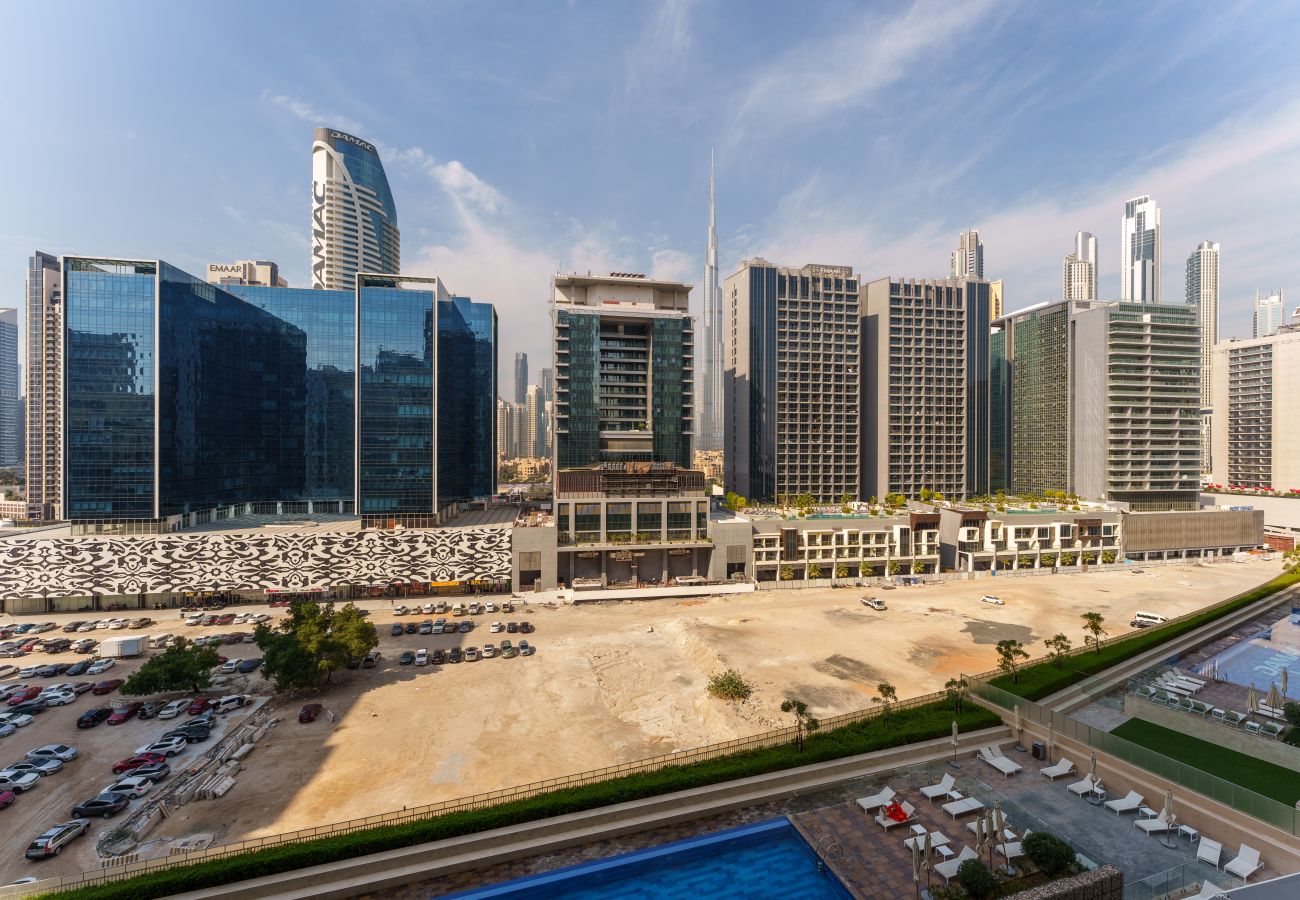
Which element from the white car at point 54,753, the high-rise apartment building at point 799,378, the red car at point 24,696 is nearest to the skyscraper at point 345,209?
the high-rise apartment building at point 799,378

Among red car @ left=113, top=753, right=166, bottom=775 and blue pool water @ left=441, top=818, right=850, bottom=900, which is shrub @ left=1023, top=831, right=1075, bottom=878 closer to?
blue pool water @ left=441, top=818, right=850, bottom=900

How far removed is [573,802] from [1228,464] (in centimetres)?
21520

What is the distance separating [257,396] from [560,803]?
4372 inches

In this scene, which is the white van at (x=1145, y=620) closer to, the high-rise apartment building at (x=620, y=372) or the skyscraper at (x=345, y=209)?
the high-rise apartment building at (x=620, y=372)

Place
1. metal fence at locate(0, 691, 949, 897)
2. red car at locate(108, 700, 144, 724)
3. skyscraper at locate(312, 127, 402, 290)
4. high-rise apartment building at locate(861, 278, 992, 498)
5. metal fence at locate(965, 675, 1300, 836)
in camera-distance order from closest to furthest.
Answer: metal fence at locate(0, 691, 949, 897) → metal fence at locate(965, 675, 1300, 836) → red car at locate(108, 700, 144, 724) → high-rise apartment building at locate(861, 278, 992, 498) → skyscraper at locate(312, 127, 402, 290)

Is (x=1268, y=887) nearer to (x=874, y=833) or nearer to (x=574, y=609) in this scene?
(x=874, y=833)

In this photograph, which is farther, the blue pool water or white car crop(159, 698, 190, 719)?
white car crop(159, 698, 190, 719)

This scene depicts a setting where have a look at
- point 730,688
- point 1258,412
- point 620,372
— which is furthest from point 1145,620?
point 1258,412

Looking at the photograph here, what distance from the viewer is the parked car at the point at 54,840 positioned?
29125mm

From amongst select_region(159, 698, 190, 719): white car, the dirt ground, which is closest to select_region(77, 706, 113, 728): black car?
the dirt ground

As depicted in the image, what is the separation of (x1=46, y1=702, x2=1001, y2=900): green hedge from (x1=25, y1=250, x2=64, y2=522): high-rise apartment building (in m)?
138

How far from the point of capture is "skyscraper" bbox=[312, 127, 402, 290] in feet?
586

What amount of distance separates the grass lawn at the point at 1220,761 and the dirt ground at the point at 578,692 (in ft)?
46.5

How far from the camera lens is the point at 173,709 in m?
46.4
